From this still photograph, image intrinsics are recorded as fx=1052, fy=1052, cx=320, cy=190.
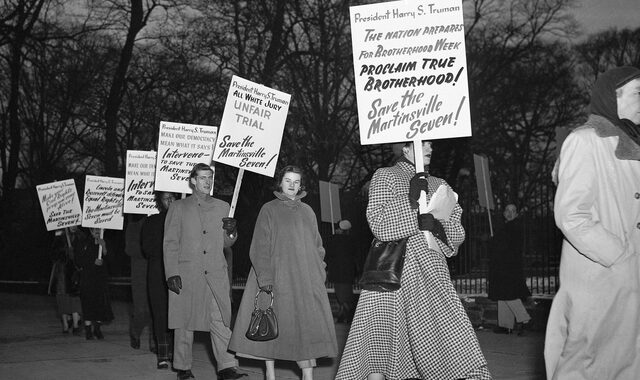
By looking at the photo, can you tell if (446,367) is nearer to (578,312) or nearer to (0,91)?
(578,312)

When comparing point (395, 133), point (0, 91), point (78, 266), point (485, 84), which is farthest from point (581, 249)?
point (0, 91)

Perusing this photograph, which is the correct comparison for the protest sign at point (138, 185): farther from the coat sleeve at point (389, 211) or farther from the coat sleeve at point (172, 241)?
the coat sleeve at point (389, 211)

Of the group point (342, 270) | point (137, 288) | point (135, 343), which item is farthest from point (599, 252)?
point (342, 270)

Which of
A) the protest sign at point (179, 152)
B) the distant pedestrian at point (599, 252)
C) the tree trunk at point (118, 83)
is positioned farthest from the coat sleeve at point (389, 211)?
the tree trunk at point (118, 83)

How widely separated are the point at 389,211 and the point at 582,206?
Result: 6.19ft

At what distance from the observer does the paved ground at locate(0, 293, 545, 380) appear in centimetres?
1034

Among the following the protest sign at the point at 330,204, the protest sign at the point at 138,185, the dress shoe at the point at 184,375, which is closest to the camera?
the dress shoe at the point at 184,375

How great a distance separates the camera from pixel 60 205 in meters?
17.5

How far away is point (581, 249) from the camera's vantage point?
467 centimetres

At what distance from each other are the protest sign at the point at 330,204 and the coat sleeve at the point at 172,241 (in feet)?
30.4

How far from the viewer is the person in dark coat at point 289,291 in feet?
27.9

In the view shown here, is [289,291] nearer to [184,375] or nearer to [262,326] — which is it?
[262,326]

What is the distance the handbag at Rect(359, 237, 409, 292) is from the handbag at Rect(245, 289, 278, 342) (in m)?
2.11

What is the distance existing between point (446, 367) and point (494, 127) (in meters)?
24.9
